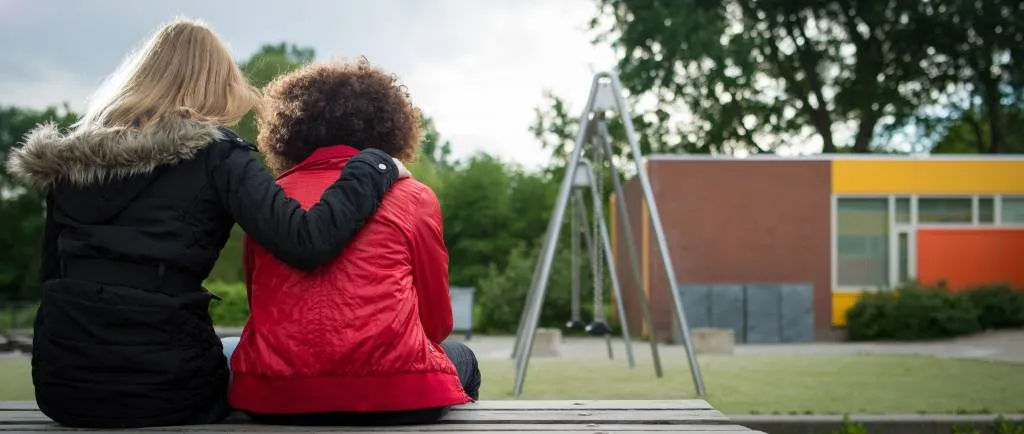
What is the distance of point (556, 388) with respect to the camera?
9.41 meters

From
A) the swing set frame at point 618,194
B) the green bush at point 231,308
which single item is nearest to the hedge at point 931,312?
the swing set frame at point 618,194

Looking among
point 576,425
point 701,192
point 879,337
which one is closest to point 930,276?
point 879,337

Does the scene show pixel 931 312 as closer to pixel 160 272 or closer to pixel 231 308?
pixel 231 308

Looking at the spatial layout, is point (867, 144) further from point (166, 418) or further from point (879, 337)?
point (166, 418)

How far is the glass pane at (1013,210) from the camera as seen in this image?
74.8 feet

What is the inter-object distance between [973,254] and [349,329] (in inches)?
855

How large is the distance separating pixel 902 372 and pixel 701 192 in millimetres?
11779

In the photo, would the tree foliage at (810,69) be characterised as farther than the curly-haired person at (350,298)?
Yes

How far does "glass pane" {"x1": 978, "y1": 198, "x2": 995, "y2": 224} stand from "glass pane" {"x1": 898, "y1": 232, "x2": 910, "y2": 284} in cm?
137

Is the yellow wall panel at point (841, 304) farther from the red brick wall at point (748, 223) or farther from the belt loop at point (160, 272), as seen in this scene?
the belt loop at point (160, 272)

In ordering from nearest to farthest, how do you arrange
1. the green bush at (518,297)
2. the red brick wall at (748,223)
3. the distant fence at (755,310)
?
the distant fence at (755,310)
the red brick wall at (748,223)
the green bush at (518,297)

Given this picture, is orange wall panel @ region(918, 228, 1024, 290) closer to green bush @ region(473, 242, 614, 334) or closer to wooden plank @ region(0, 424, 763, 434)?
green bush @ region(473, 242, 614, 334)

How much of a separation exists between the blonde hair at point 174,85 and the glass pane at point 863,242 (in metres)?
20.8

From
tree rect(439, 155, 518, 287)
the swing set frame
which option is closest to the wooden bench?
the swing set frame
